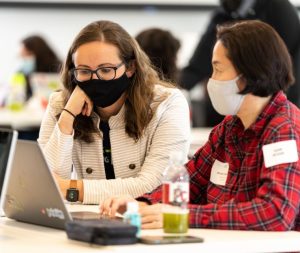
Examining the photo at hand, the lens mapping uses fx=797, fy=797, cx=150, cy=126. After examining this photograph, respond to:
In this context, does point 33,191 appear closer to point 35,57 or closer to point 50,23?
point 35,57

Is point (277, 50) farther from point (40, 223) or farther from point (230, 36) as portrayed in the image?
point (40, 223)

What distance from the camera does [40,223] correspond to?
7.84ft

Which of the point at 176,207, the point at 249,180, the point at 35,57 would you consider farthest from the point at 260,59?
the point at 35,57

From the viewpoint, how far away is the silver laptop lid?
7.23ft

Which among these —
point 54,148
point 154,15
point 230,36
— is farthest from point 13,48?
point 230,36

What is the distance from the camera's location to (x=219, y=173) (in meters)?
2.57

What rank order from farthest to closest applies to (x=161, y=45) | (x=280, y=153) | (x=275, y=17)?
1. (x=275, y=17)
2. (x=161, y=45)
3. (x=280, y=153)

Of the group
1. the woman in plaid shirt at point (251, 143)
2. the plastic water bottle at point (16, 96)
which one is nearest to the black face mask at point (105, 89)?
the woman in plaid shirt at point (251, 143)

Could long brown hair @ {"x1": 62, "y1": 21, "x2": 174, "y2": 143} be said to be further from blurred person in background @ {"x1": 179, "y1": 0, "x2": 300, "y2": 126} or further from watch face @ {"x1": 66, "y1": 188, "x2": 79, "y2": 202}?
blurred person in background @ {"x1": 179, "y1": 0, "x2": 300, "y2": 126}

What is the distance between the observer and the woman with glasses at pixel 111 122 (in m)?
2.85

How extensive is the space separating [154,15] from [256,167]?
7.55m

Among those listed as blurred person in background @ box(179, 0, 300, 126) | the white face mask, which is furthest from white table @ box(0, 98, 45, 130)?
the white face mask

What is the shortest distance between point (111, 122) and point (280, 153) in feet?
2.92

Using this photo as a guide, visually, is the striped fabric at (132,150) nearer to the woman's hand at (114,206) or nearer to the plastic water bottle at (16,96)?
the woman's hand at (114,206)
